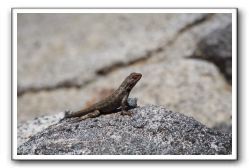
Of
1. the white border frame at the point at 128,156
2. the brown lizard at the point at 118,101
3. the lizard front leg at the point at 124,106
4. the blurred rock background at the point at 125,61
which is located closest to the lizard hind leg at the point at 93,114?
the brown lizard at the point at 118,101

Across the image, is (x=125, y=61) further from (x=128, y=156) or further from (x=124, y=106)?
(x=128, y=156)

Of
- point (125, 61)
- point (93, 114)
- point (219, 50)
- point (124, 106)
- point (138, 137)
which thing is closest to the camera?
point (138, 137)

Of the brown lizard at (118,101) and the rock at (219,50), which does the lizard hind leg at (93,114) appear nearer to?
the brown lizard at (118,101)

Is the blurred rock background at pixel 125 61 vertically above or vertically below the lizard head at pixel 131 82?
above


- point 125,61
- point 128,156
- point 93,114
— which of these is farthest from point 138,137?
point 125,61

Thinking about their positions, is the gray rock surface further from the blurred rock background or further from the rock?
the rock

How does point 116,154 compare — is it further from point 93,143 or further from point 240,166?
point 240,166

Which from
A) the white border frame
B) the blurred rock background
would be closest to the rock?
the blurred rock background
